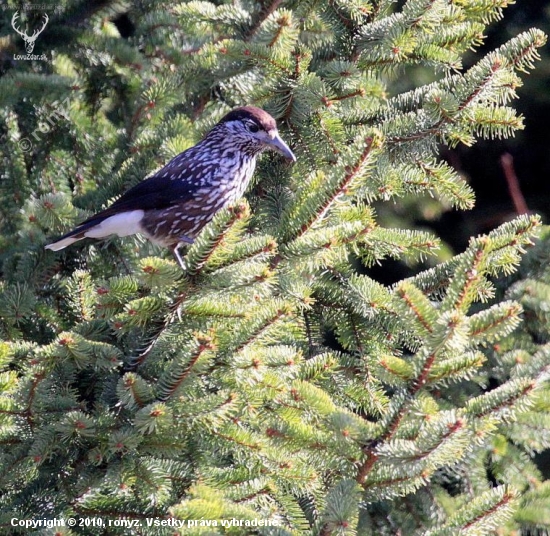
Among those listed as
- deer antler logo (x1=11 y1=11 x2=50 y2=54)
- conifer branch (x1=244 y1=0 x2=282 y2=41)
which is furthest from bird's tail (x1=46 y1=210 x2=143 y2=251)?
deer antler logo (x1=11 y1=11 x2=50 y2=54)

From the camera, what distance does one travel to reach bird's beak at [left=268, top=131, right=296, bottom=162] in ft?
10.6

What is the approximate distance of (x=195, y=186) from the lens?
356 centimetres

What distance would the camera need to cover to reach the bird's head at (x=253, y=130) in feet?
10.7

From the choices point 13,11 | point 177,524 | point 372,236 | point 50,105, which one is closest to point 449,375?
point 177,524

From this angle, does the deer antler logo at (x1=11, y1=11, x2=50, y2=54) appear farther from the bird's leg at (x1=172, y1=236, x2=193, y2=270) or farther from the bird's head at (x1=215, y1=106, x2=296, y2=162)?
the bird's leg at (x1=172, y1=236, x2=193, y2=270)

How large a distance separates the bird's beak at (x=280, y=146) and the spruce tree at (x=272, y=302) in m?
0.08

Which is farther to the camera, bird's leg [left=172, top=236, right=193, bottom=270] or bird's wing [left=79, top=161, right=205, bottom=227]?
bird's leg [left=172, top=236, right=193, bottom=270]

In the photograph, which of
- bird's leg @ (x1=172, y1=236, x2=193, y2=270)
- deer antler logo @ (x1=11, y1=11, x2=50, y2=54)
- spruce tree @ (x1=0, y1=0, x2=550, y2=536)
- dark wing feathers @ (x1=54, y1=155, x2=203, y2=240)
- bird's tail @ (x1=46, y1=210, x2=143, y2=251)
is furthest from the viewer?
deer antler logo @ (x1=11, y1=11, x2=50, y2=54)

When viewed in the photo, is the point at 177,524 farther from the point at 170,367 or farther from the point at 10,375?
the point at 10,375

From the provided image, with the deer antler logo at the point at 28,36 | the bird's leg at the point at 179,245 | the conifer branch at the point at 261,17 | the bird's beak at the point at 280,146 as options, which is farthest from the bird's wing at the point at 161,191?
the deer antler logo at the point at 28,36

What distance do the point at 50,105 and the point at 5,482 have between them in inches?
84.5

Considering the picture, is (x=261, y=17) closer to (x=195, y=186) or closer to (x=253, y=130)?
(x=253, y=130)

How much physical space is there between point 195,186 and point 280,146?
1.68 feet

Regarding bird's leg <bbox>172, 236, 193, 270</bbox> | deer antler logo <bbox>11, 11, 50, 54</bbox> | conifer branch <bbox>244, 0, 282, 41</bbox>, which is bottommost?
bird's leg <bbox>172, 236, 193, 270</bbox>
